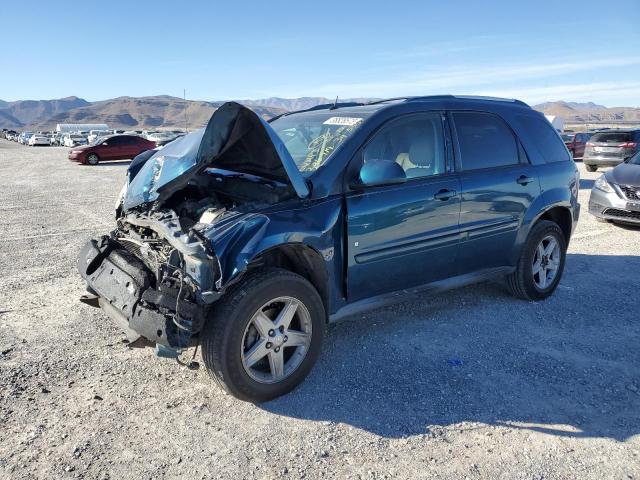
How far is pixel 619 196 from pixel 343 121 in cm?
670

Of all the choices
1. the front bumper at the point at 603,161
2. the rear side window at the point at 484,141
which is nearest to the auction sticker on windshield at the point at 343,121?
the rear side window at the point at 484,141

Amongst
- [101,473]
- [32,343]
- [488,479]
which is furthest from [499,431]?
[32,343]

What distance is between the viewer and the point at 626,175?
891 cm

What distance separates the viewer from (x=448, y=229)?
427 cm

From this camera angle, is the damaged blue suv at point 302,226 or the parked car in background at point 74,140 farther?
the parked car in background at point 74,140

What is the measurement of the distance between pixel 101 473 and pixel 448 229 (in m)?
2.97

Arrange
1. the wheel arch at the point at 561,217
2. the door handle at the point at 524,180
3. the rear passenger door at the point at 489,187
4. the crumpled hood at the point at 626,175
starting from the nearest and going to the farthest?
the rear passenger door at the point at 489,187 → the door handle at the point at 524,180 → the wheel arch at the point at 561,217 → the crumpled hood at the point at 626,175

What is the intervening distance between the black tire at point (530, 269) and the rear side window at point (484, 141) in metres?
0.74

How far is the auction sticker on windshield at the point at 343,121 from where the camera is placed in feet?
13.2

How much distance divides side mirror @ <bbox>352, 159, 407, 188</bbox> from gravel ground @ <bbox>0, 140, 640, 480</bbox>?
4.45 ft

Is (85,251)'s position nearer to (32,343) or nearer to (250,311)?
(32,343)

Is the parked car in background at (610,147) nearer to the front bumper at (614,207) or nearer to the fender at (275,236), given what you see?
the front bumper at (614,207)

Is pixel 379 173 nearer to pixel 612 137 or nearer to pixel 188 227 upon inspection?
pixel 188 227

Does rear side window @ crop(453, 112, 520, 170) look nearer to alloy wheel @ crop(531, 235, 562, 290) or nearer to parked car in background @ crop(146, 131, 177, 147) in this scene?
alloy wheel @ crop(531, 235, 562, 290)
